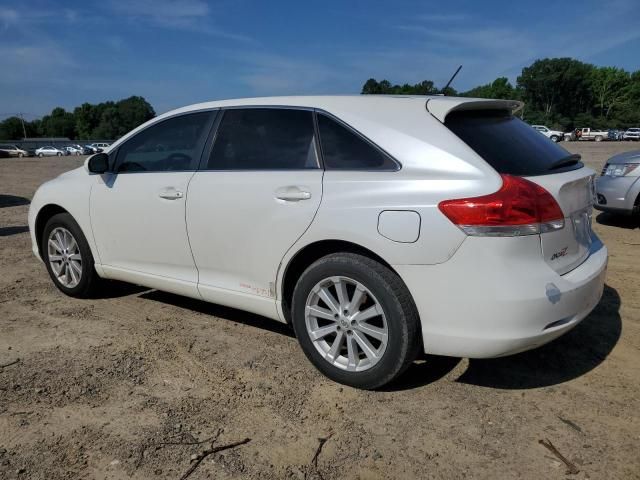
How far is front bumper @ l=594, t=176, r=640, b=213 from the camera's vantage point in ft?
23.8

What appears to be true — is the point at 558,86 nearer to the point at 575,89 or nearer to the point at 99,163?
the point at 575,89

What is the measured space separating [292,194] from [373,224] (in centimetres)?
59

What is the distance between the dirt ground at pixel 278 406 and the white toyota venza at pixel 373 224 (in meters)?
0.33

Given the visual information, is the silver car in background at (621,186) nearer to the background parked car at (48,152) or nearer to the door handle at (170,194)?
the door handle at (170,194)

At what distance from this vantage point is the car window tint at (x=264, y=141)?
131 inches

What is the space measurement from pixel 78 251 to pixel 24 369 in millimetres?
1430

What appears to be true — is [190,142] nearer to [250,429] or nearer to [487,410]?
[250,429]

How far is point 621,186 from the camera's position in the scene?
7379 millimetres

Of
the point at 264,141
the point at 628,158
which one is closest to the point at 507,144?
the point at 264,141

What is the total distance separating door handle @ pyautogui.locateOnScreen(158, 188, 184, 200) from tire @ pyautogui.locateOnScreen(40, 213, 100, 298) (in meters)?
1.13

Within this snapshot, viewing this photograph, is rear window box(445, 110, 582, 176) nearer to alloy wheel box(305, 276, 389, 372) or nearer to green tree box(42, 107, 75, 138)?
alloy wheel box(305, 276, 389, 372)

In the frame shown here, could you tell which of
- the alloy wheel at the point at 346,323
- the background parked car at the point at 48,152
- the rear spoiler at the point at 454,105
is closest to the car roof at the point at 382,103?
the rear spoiler at the point at 454,105

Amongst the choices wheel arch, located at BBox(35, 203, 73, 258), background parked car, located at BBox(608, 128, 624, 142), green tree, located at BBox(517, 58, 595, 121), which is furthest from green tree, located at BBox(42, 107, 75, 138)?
wheel arch, located at BBox(35, 203, 73, 258)

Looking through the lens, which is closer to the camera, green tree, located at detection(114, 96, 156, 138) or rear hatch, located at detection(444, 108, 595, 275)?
rear hatch, located at detection(444, 108, 595, 275)
